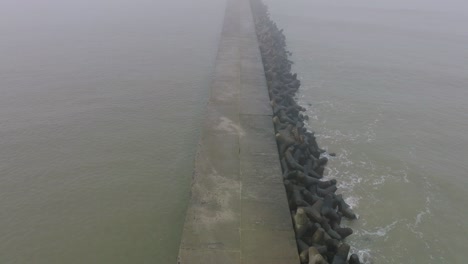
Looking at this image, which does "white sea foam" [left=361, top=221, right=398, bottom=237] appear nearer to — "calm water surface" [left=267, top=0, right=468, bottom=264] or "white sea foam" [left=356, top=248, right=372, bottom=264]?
"calm water surface" [left=267, top=0, right=468, bottom=264]

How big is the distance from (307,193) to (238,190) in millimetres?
1889

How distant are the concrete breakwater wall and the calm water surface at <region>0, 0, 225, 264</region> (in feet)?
10.0

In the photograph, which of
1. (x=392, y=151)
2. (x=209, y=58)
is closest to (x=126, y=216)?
(x=392, y=151)

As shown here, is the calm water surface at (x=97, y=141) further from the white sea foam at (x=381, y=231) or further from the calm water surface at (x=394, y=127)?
the calm water surface at (x=394, y=127)

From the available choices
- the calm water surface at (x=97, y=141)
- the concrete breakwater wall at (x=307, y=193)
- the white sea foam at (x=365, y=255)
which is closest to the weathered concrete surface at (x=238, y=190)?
→ the concrete breakwater wall at (x=307, y=193)

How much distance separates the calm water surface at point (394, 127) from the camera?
10.9 meters

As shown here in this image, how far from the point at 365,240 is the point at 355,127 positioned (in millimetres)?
7397

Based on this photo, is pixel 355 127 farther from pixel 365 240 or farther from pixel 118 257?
pixel 118 257

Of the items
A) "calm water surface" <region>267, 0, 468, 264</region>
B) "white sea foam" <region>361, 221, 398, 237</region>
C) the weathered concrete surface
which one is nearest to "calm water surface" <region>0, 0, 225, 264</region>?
the weathered concrete surface

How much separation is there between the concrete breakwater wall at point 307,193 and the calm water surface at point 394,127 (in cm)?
82

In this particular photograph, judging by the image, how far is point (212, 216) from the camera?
9.54 meters

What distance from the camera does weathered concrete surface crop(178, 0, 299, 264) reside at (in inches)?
340

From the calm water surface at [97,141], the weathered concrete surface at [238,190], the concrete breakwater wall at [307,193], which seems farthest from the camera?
the calm water surface at [97,141]

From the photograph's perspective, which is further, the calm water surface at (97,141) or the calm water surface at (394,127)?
the calm water surface at (394,127)
